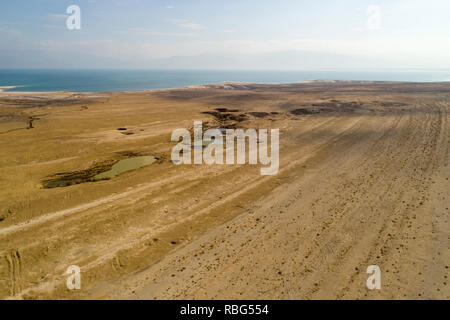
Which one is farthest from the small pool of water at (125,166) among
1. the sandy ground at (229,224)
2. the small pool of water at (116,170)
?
the sandy ground at (229,224)

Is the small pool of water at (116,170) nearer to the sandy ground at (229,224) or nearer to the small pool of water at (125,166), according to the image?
the small pool of water at (125,166)

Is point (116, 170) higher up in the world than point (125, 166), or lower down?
lower down

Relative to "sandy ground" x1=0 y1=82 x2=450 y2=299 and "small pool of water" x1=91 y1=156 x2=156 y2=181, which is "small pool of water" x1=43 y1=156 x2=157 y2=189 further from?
"sandy ground" x1=0 y1=82 x2=450 y2=299

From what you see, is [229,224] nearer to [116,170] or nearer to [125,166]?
[116,170]

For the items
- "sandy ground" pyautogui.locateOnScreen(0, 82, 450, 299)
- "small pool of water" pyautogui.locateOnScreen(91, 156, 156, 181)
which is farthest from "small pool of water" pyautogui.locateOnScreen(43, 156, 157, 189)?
"sandy ground" pyautogui.locateOnScreen(0, 82, 450, 299)

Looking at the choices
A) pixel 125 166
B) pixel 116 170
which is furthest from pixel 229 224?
pixel 125 166

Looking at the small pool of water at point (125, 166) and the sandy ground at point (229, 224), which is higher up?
the small pool of water at point (125, 166)
